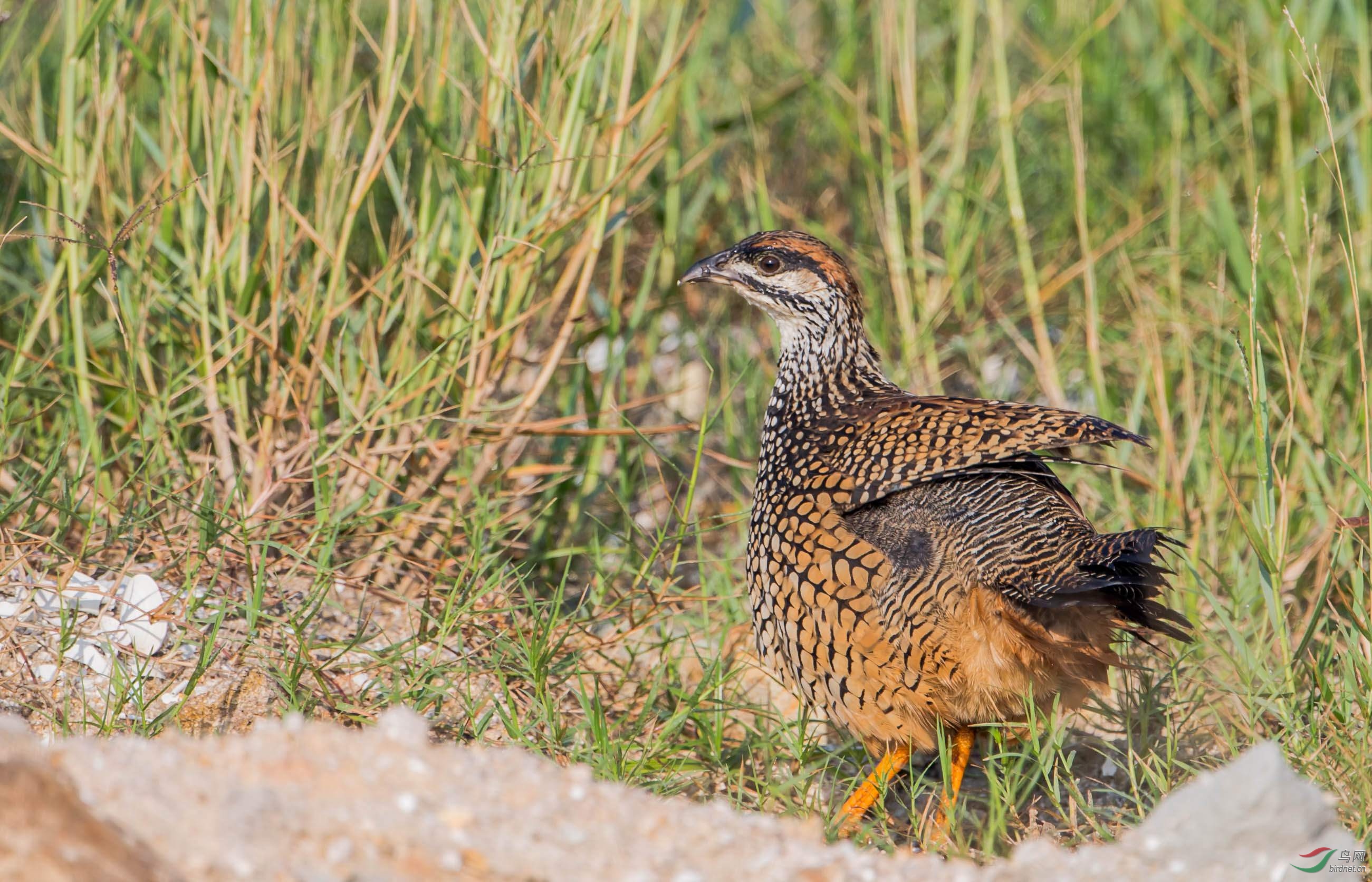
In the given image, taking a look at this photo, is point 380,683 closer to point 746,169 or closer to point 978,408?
point 978,408

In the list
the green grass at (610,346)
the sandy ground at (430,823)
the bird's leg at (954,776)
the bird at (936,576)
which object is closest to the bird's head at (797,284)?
the bird at (936,576)

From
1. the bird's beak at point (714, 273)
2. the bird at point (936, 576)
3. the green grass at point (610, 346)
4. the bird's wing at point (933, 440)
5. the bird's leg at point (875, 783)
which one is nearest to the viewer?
the bird at point (936, 576)

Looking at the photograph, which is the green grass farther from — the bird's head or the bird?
the bird's head

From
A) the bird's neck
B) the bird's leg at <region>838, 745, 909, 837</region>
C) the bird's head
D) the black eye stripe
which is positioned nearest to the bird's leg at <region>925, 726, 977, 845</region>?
the bird's leg at <region>838, 745, 909, 837</region>

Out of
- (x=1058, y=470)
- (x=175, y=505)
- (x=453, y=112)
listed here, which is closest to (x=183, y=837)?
(x=175, y=505)

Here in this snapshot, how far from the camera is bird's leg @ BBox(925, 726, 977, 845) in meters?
3.04

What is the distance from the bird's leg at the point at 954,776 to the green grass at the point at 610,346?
0.09 m

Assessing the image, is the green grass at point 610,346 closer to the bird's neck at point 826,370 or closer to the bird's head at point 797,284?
the bird's neck at point 826,370

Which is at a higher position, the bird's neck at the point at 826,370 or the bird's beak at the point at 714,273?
the bird's beak at the point at 714,273

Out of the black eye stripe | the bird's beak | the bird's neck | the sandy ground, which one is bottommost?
the sandy ground

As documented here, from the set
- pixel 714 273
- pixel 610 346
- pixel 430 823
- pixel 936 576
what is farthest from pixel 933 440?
pixel 430 823

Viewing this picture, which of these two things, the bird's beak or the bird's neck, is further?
the bird's beak

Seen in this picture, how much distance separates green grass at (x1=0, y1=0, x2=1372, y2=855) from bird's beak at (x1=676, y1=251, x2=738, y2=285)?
31 centimetres

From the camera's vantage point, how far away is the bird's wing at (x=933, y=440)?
3.13 m
